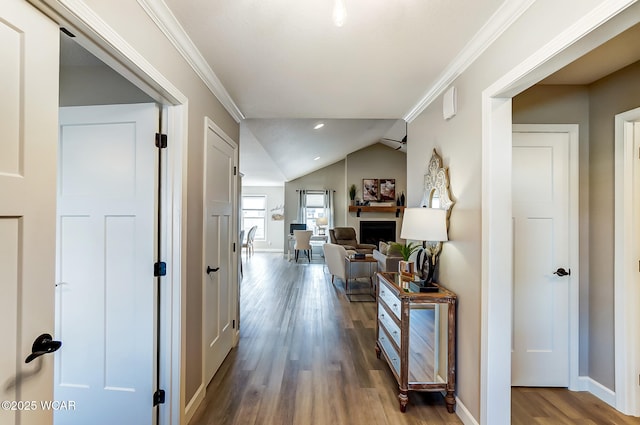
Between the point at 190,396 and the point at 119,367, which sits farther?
the point at 190,396

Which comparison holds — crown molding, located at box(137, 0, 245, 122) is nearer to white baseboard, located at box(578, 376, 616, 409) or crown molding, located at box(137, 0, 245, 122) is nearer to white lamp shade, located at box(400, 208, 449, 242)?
white lamp shade, located at box(400, 208, 449, 242)

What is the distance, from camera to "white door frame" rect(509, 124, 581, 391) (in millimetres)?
2289

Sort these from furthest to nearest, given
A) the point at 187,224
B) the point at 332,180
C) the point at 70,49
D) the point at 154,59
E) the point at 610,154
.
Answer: the point at 332,180, the point at 610,154, the point at 187,224, the point at 70,49, the point at 154,59

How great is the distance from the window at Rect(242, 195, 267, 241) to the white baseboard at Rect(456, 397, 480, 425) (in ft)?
30.2

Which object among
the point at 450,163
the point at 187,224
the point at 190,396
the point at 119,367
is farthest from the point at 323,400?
the point at 450,163

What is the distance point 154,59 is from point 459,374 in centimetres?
270

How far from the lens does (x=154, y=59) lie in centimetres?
146

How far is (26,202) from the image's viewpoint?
88cm

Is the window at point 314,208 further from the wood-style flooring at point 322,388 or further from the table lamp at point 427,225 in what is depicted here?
the table lamp at point 427,225

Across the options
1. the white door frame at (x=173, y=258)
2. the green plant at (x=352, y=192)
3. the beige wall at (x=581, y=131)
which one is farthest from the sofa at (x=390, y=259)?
the green plant at (x=352, y=192)

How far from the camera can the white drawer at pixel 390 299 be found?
2215mm

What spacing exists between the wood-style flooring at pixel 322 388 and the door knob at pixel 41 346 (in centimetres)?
137

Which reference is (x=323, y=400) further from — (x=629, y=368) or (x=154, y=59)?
(x=154, y=59)

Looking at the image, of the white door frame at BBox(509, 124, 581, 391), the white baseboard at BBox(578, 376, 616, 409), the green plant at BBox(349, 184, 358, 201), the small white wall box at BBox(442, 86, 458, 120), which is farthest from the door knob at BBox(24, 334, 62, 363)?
the green plant at BBox(349, 184, 358, 201)
